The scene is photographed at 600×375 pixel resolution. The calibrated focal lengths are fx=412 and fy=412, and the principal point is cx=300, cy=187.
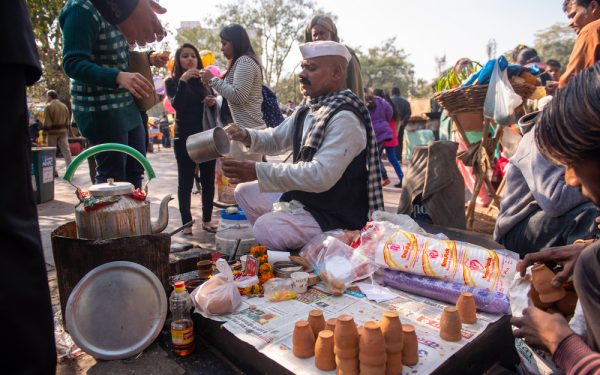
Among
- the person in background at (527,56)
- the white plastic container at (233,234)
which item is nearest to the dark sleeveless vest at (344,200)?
the white plastic container at (233,234)

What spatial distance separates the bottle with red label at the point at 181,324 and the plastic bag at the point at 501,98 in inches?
106

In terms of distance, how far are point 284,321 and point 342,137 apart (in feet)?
3.37

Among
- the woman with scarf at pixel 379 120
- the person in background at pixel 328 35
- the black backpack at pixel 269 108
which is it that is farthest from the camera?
the woman with scarf at pixel 379 120

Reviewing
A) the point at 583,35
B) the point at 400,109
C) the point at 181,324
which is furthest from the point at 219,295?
the point at 400,109

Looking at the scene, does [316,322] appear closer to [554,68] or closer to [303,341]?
[303,341]

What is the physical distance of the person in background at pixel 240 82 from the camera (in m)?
3.46

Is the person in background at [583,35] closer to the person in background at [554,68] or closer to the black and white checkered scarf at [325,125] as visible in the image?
the black and white checkered scarf at [325,125]

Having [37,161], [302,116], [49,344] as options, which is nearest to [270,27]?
[37,161]

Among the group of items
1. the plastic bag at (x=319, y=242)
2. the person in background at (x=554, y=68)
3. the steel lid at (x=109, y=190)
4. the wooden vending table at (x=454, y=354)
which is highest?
the person in background at (x=554, y=68)

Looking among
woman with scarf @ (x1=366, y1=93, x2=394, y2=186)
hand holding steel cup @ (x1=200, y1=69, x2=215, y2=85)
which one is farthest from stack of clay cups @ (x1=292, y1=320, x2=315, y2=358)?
woman with scarf @ (x1=366, y1=93, x2=394, y2=186)

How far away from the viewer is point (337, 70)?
2.50 meters

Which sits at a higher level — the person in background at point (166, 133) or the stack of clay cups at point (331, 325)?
the person in background at point (166, 133)

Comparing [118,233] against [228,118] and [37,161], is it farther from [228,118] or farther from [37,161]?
[37,161]

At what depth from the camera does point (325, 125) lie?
7.57 feet
